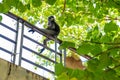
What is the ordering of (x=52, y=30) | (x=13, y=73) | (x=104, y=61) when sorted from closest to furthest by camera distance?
(x=104, y=61), (x=13, y=73), (x=52, y=30)

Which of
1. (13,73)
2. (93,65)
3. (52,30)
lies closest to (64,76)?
(93,65)

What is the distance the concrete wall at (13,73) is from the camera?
455 centimetres

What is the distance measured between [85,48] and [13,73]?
2379mm

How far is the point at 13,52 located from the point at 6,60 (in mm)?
318

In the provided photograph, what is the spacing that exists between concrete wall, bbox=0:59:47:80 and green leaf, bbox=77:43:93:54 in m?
2.26

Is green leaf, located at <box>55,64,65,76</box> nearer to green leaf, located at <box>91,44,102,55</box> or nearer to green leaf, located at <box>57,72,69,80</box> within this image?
green leaf, located at <box>57,72,69,80</box>

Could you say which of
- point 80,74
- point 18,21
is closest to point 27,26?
point 18,21

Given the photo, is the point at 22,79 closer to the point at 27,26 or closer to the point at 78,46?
the point at 27,26

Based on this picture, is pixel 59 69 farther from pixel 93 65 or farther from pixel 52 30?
pixel 52 30

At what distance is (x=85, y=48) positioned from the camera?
8.09ft

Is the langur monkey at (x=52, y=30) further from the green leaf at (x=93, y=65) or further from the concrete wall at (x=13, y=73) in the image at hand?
the green leaf at (x=93, y=65)

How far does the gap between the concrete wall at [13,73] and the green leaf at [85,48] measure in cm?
226

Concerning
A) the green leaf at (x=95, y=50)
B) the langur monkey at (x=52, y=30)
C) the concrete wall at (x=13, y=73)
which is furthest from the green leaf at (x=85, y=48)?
the langur monkey at (x=52, y=30)

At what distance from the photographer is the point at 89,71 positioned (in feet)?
7.54
